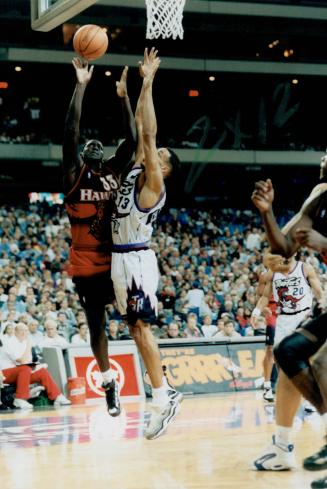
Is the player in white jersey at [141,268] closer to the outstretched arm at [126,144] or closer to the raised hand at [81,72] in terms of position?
the outstretched arm at [126,144]

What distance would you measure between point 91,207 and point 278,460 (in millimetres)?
2531

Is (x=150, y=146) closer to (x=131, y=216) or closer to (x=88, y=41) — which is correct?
(x=131, y=216)

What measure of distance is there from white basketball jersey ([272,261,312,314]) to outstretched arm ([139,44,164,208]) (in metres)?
4.84

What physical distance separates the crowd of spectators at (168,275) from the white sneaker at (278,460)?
8.12 m

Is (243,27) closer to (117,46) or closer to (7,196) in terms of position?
(117,46)

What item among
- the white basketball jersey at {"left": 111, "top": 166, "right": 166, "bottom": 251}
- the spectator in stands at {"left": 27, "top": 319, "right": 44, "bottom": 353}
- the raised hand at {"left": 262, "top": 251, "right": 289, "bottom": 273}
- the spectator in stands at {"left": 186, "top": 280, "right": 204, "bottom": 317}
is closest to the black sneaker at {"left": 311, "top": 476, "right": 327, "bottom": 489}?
the raised hand at {"left": 262, "top": 251, "right": 289, "bottom": 273}

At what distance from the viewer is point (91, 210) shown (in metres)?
6.83

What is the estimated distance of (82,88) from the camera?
22.3 feet

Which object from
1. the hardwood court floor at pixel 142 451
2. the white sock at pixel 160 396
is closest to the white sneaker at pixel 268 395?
the hardwood court floor at pixel 142 451

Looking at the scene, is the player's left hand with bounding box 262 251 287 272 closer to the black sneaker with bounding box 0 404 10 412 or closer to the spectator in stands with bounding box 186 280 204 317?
the black sneaker with bounding box 0 404 10 412

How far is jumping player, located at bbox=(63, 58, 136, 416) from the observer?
6742mm

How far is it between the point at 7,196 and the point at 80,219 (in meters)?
22.9

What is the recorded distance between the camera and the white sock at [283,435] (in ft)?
17.9

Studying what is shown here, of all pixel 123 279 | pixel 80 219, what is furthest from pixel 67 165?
pixel 123 279
